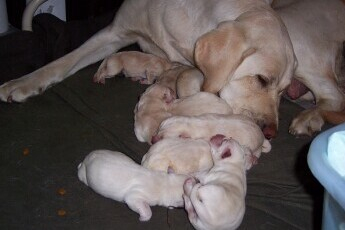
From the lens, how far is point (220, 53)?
1.92 metres

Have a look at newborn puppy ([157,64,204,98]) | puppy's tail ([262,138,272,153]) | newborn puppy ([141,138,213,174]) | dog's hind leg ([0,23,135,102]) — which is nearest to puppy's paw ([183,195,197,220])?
newborn puppy ([141,138,213,174])

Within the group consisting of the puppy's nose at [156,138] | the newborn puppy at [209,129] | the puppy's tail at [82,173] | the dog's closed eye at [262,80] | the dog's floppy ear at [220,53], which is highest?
the dog's floppy ear at [220,53]

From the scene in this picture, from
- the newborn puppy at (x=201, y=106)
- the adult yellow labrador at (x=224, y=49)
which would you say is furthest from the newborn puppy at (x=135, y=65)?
the newborn puppy at (x=201, y=106)

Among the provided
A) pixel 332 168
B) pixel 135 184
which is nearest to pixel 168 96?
pixel 135 184

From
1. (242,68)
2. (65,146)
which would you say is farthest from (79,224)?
(242,68)

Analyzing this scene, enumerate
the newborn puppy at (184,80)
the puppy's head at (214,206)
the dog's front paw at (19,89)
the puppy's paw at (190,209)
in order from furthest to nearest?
the dog's front paw at (19,89)
the newborn puppy at (184,80)
the puppy's paw at (190,209)
the puppy's head at (214,206)

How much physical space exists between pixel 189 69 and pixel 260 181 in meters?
0.69

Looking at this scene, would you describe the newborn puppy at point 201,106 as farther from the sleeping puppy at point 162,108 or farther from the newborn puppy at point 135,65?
the newborn puppy at point 135,65

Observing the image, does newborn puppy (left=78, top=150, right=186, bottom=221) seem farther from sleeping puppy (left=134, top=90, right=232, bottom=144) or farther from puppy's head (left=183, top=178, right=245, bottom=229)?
sleeping puppy (left=134, top=90, right=232, bottom=144)

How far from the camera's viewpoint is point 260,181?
6.06 feet

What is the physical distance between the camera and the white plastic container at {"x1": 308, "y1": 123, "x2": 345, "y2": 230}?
107 centimetres

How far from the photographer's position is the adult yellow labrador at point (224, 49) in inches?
76.8

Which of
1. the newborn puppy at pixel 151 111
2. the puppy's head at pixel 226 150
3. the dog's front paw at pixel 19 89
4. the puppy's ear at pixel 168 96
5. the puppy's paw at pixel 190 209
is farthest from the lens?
the dog's front paw at pixel 19 89

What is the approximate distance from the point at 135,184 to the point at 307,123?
3.55 feet
